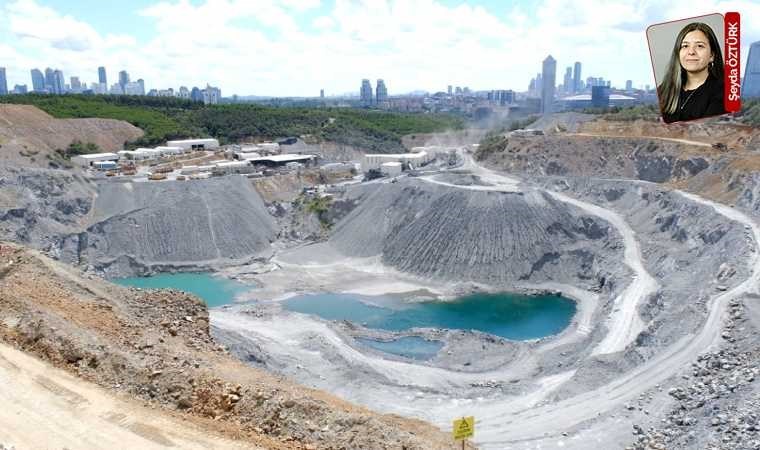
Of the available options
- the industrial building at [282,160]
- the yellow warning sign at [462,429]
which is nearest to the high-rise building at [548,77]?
the industrial building at [282,160]

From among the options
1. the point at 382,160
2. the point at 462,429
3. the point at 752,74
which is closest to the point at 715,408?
the point at 462,429

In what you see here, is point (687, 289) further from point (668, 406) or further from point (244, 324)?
point (244, 324)

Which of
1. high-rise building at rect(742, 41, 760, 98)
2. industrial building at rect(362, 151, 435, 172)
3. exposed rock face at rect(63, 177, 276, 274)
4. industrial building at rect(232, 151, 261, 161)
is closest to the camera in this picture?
exposed rock face at rect(63, 177, 276, 274)

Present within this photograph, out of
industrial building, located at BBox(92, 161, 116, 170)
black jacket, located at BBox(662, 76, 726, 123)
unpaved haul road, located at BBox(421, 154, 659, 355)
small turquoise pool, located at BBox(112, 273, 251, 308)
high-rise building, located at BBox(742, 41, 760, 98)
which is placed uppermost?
high-rise building, located at BBox(742, 41, 760, 98)

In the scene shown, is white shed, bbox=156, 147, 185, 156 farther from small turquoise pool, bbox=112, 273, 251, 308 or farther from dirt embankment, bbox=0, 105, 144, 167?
small turquoise pool, bbox=112, 273, 251, 308

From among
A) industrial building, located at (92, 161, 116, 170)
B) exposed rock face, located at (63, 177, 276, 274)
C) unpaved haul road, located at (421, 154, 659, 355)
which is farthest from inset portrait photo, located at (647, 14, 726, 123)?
industrial building, located at (92, 161, 116, 170)

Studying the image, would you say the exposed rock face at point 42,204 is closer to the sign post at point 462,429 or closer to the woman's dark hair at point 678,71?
the sign post at point 462,429

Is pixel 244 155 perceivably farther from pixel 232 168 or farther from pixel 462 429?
pixel 462 429
